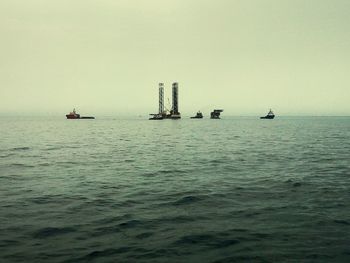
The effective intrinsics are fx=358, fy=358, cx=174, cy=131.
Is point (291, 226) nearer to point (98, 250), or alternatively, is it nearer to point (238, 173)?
point (98, 250)

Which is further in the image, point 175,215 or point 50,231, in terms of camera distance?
point 175,215

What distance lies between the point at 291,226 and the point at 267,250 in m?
2.49

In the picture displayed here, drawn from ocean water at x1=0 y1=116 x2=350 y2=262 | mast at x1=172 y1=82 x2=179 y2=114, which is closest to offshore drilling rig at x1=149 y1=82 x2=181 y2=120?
mast at x1=172 y1=82 x2=179 y2=114

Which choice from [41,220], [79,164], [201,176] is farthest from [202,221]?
[79,164]

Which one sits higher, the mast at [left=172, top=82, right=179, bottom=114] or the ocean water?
the mast at [left=172, top=82, right=179, bottom=114]

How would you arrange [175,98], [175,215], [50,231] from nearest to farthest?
1. [50,231]
2. [175,215]
3. [175,98]

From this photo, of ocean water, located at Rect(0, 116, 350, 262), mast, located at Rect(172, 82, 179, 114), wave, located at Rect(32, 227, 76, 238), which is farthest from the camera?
mast, located at Rect(172, 82, 179, 114)

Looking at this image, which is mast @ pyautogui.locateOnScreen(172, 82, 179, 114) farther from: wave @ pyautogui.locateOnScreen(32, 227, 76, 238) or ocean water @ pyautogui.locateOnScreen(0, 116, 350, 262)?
wave @ pyautogui.locateOnScreen(32, 227, 76, 238)

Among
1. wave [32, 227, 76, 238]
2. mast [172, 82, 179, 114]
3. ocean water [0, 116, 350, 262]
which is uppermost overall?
mast [172, 82, 179, 114]

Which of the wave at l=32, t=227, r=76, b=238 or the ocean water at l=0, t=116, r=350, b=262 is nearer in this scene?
the ocean water at l=0, t=116, r=350, b=262

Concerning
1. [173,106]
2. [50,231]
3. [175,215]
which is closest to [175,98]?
[173,106]

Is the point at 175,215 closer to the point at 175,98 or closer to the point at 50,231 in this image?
the point at 50,231

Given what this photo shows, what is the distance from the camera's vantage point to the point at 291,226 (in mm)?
12016

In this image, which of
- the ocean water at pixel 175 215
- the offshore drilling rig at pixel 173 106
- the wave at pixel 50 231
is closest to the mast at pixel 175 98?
the offshore drilling rig at pixel 173 106
